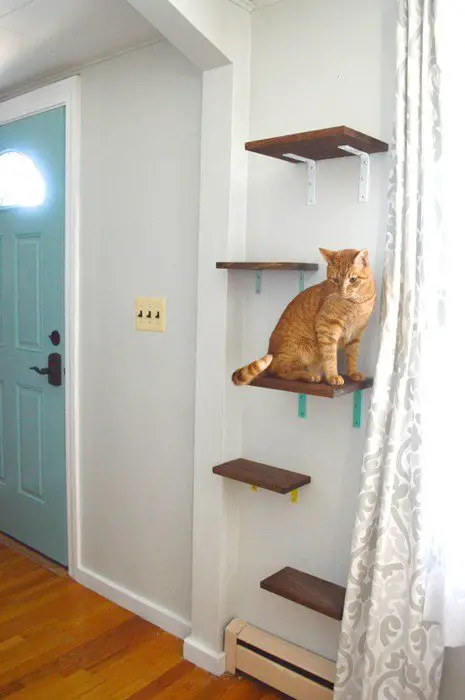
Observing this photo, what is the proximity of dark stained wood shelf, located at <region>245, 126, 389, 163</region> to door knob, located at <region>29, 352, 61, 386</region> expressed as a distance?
149cm

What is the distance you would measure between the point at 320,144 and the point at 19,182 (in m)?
1.78

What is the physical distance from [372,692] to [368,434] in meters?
0.70

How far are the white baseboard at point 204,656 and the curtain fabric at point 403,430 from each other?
632mm

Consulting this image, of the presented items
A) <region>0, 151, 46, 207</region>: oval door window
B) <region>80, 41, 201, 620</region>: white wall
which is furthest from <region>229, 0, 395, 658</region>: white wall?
<region>0, 151, 46, 207</region>: oval door window

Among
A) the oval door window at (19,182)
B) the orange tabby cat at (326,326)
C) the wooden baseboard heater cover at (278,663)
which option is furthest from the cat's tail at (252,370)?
the oval door window at (19,182)

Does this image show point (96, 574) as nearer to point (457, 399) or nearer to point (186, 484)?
point (186, 484)

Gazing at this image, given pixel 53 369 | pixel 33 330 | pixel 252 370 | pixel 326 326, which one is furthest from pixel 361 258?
pixel 33 330

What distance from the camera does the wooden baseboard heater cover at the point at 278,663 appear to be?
6.38 ft

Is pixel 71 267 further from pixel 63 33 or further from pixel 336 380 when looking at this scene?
pixel 336 380

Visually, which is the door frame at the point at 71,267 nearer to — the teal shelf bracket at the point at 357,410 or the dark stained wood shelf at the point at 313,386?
the dark stained wood shelf at the point at 313,386

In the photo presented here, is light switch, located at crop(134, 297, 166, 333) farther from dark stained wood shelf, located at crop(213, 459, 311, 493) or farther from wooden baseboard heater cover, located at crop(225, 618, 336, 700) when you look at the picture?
wooden baseboard heater cover, located at crop(225, 618, 336, 700)

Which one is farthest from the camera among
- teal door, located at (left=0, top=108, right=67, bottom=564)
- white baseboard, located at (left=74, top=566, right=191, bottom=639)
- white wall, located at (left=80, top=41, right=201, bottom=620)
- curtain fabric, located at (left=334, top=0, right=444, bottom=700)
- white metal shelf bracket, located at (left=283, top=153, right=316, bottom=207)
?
teal door, located at (left=0, top=108, right=67, bottom=564)

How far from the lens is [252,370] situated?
1.77 m

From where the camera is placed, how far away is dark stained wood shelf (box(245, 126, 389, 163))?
1.61 m
